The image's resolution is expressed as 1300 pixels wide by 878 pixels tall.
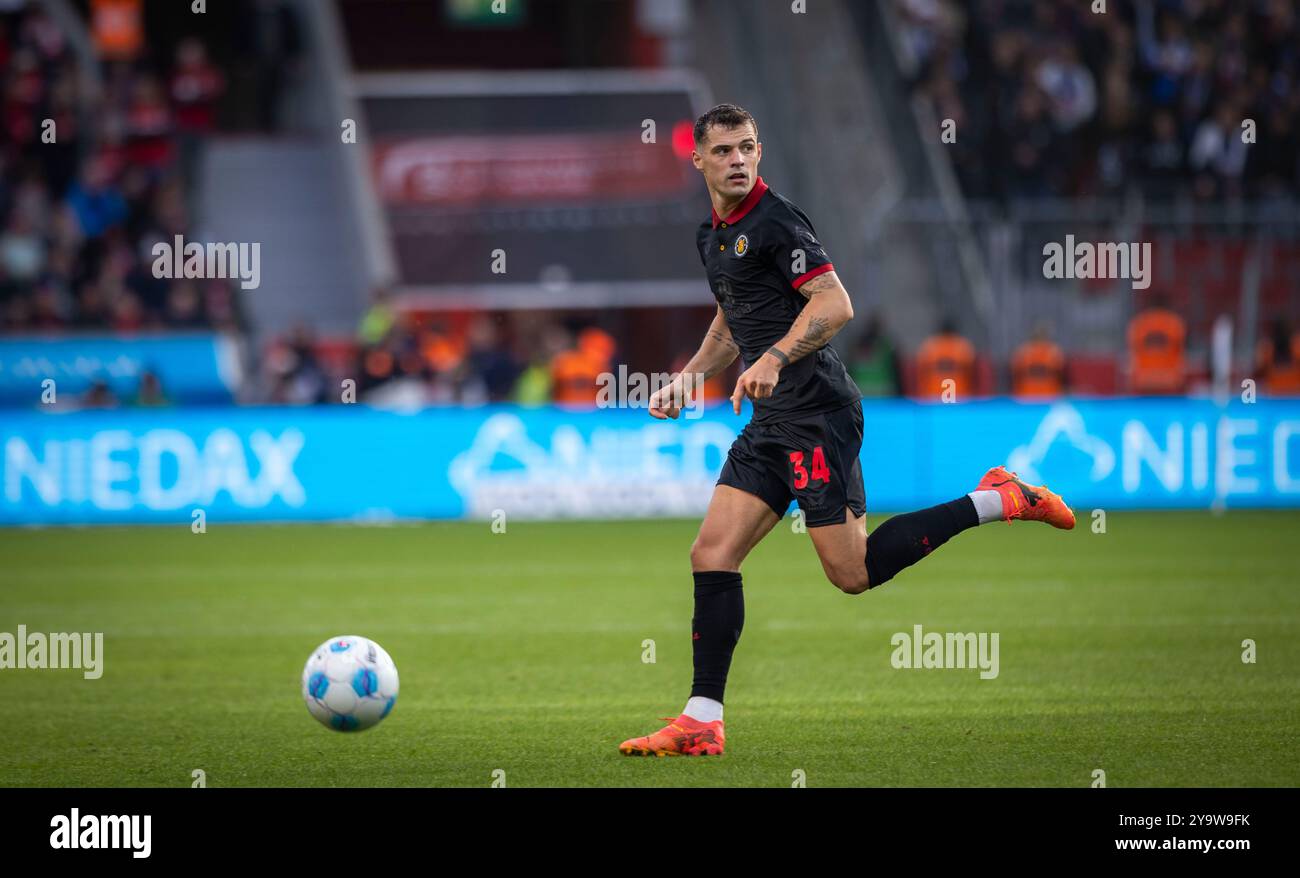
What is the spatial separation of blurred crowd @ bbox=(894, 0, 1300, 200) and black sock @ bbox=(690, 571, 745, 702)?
16.8 metres

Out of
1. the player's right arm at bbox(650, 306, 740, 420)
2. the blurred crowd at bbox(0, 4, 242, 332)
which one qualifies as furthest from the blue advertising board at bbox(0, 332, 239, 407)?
the player's right arm at bbox(650, 306, 740, 420)

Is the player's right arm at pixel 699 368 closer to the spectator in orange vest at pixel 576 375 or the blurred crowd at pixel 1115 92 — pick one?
the spectator in orange vest at pixel 576 375

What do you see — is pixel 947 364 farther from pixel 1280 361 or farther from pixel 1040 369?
pixel 1280 361

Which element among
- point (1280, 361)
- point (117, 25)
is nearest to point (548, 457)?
point (1280, 361)

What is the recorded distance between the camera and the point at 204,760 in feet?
22.8

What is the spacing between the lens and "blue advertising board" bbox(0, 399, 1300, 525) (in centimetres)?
1806

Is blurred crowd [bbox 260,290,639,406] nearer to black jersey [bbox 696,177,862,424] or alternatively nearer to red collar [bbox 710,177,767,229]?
black jersey [bbox 696,177,862,424]

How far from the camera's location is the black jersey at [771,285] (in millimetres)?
6801

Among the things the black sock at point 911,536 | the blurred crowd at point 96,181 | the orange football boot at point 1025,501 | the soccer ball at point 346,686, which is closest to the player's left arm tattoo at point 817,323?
the black sock at point 911,536

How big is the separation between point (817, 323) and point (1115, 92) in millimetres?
19213

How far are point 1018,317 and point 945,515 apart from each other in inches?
551

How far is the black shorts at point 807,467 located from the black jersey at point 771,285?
0.20 ft
